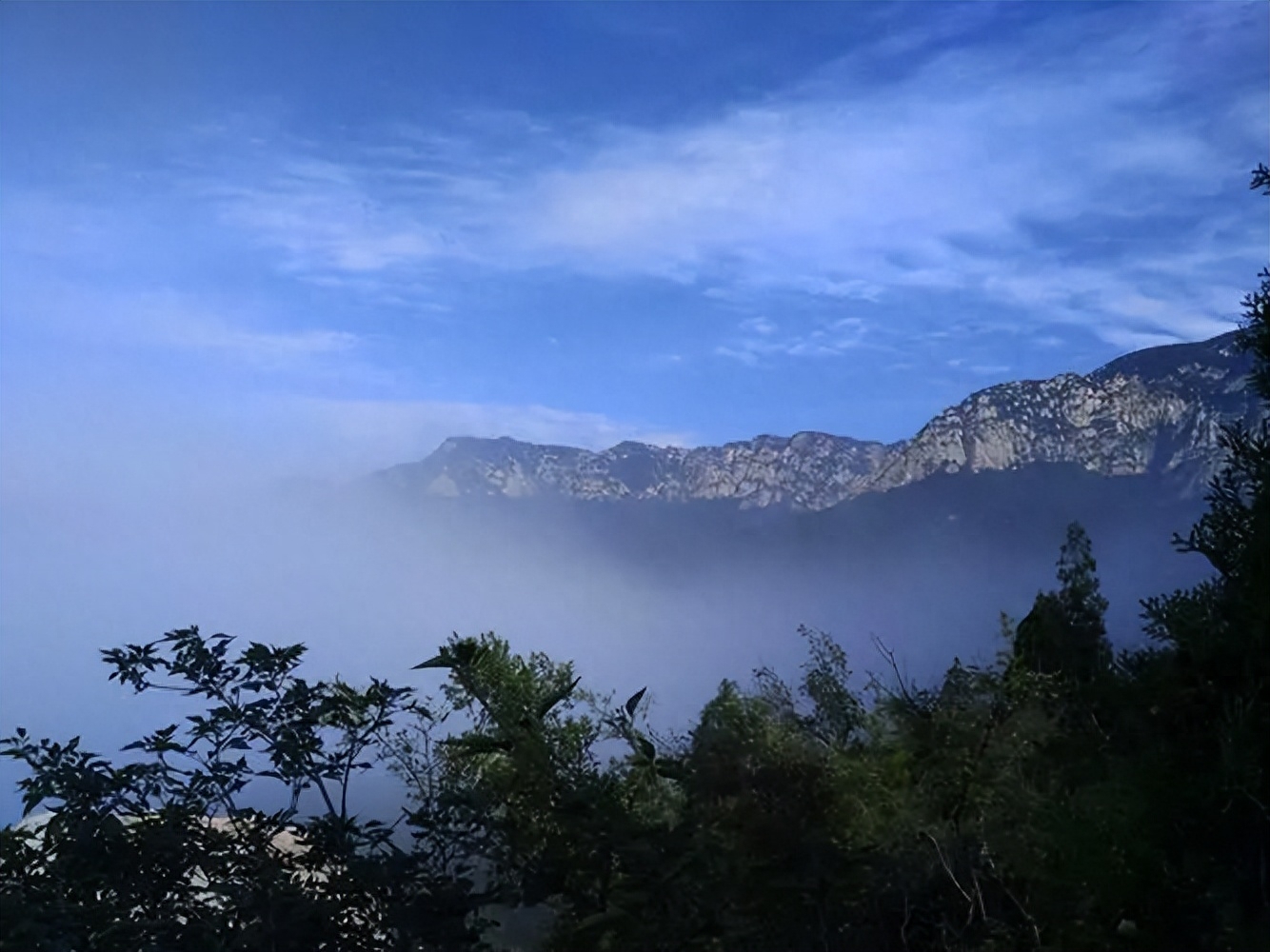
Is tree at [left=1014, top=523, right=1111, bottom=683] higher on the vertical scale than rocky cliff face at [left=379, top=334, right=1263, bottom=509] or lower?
lower

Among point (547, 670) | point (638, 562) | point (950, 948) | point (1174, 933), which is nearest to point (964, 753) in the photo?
point (950, 948)

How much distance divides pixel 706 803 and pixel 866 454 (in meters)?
3.50

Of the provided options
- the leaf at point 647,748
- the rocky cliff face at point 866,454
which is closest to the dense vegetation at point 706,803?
the leaf at point 647,748

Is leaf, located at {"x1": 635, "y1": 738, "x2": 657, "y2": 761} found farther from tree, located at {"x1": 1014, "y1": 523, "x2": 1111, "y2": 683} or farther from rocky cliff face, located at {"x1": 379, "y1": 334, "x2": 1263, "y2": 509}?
rocky cliff face, located at {"x1": 379, "y1": 334, "x2": 1263, "y2": 509}

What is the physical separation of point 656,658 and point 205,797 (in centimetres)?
162

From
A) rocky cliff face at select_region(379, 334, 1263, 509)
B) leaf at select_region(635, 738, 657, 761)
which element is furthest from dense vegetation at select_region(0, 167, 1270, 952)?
rocky cliff face at select_region(379, 334, 1263, 509)

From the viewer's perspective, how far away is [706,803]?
275 cm

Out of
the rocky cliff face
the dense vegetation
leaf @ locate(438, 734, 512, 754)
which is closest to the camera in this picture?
the dense vegetation

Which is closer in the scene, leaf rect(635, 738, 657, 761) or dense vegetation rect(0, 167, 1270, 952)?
dense vegetation rect(0, 167, 1270, 952)

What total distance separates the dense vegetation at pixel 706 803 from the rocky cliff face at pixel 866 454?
7.24 feet

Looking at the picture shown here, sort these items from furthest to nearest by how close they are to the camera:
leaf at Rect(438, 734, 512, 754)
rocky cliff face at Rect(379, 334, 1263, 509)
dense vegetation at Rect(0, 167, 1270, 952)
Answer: rocky cliff face at Rect(379, 334, 1263, 509) < leaf at Rect(438, 734, 512, 754) < dense vegetation at Rect(0, 167, 1270, 952)

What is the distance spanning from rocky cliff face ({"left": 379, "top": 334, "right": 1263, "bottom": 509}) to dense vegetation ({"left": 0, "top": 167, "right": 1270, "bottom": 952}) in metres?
2.21

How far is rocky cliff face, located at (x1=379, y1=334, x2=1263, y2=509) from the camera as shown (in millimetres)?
5227

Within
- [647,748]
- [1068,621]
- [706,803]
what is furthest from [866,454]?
[706,803]
